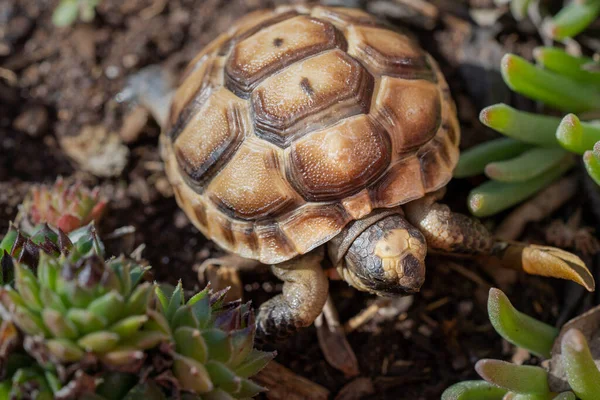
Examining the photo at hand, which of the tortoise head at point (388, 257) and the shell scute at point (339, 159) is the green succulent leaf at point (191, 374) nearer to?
the tortoise head at point (388, 257)

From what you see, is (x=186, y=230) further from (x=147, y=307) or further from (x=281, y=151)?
(x=147, y=307)

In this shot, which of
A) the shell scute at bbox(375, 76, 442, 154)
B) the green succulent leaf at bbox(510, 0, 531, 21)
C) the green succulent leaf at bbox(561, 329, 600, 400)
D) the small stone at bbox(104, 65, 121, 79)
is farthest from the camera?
the small stone at bbox(104, 65, 121, 79)

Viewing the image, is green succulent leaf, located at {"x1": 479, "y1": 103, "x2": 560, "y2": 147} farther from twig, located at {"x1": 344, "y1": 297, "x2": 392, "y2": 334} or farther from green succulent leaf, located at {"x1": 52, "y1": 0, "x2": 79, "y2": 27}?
green succulent leaf, located at {"x1": 52, "y1": 0, "x2": 79, "y2": 27}

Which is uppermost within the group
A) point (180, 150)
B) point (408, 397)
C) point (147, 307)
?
point (147, 307)

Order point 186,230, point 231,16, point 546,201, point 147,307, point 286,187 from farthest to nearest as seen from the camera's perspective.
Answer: point 231,16 < point 186,230 < point 546,201 < point 286,187 < point 147,307

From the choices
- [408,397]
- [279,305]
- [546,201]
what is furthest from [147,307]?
[546,201]

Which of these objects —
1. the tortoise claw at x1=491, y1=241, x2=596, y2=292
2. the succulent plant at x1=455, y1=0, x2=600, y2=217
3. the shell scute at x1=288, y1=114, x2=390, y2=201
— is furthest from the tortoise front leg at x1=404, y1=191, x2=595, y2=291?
the shell scute at x1=288, y1=114, x2=390, y2=201
